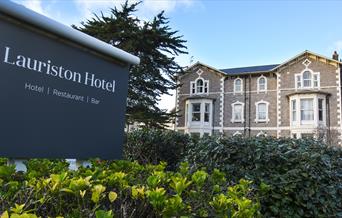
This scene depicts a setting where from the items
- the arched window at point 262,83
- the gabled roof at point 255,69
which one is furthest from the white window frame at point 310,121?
the gabled roof at point 255,69

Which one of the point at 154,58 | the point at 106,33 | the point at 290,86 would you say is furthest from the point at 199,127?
the point at 106,33

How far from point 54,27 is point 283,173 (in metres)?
3.02

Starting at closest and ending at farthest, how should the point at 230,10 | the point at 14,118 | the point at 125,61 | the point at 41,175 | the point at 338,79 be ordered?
the point at 41,175 < the point at 14,118 < the point at 125,61 < the point at 230,10 < the point at 338,79

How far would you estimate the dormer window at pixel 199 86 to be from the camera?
1109 inches

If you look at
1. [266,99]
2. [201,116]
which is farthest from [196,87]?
[266,99]

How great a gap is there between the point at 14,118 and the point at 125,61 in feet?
4.05

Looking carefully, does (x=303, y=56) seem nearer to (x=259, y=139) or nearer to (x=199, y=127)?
(x=199, y=127)

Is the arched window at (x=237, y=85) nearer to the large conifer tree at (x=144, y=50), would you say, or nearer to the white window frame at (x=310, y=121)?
the white window frame at (x=310, y=121)

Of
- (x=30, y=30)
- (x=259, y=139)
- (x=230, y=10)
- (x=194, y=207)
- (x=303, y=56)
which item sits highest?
(x=303, y=56)

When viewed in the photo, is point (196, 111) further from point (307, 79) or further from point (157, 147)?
point (157, 147)

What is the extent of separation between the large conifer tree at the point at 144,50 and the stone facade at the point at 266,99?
15.5 feet

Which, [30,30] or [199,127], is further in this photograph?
[199,127]

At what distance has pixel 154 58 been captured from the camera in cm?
1842

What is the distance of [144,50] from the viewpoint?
18.0 m
